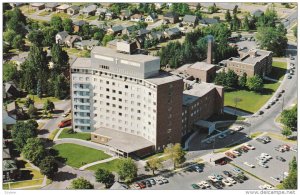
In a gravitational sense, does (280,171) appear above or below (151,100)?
below

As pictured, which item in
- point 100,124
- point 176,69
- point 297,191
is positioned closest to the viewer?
point 297,191

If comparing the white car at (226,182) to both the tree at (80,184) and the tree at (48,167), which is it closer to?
the tree at (80,184)

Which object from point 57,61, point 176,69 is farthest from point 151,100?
point 57,61

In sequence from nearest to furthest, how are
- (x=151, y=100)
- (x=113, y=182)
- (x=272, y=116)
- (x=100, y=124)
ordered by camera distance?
(x=113, y=182) < (x=151, y=100) < (x=100, y=124) < (x=272, y=116)

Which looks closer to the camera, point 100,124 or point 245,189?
point 245,189

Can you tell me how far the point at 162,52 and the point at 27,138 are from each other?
77294 millimetres

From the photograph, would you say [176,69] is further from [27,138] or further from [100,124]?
[27,138]

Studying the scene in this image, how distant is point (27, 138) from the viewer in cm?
13188

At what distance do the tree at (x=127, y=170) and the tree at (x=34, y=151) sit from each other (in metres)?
19.5

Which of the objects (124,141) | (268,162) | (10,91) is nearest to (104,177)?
(124,141)

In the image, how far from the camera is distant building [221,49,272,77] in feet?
589

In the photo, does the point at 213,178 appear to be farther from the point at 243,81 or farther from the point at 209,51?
the point at 209,51

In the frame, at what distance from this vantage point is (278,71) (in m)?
192

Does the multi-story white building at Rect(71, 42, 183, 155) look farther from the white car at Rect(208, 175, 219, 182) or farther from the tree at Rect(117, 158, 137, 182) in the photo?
the white car at Rect(208, 175, 219, 182)
